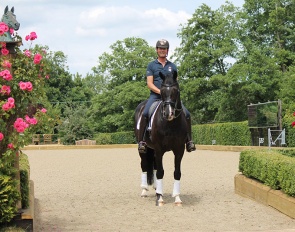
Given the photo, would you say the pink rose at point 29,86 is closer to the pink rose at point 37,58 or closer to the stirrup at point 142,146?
the pink rose at point 37,58

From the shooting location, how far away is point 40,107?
7.38 metres

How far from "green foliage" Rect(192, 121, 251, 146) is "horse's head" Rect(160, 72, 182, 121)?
25682mm

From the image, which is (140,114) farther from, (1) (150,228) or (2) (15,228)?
(2) (15,228)

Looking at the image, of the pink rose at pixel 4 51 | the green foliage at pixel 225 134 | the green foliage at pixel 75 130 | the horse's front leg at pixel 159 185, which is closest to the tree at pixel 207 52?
the green foliage at pixel 225 134

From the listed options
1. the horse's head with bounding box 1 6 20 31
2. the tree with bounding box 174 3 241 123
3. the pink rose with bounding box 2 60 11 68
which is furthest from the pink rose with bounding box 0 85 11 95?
the tree with bounding box 174 3 241 123

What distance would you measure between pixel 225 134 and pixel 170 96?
29.3 m

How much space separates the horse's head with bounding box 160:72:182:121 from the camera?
397 inches

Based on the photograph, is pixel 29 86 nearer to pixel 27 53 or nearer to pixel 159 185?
pixel 27 53

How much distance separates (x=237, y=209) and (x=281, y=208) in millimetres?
926

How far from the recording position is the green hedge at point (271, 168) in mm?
9065

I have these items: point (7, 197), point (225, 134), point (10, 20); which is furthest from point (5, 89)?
point (225, 134)

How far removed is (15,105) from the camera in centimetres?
711

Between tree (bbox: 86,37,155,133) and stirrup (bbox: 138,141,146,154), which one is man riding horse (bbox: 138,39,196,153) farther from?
tree (bbox: 86,37,155,133)

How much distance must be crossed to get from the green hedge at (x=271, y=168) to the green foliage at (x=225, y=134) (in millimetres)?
23899
